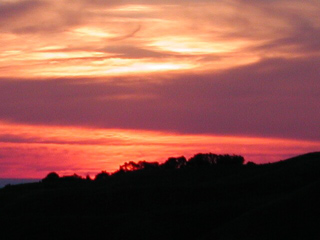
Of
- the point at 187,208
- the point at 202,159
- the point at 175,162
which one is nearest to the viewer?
the point at 187,208

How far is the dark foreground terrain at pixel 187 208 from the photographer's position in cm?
3142

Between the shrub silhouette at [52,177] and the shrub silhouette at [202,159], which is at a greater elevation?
the shrub silhouette at [202,159]

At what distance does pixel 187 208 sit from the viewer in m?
39.9

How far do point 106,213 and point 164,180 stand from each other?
11180 mm

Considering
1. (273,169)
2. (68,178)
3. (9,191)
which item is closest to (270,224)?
(273,169)

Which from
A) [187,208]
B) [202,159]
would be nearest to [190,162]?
[202,159]

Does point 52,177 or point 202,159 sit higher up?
point 202,159

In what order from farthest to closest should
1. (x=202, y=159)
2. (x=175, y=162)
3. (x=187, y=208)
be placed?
(x=175, y=162)
(x=202, y=159)
(x=187, y=208)

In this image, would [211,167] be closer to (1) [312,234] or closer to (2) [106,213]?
(2) [106,213]

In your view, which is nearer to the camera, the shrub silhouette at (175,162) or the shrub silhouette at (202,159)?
the shrub silhouette at (202,159)

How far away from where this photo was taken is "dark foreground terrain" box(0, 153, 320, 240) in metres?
A: 31.4

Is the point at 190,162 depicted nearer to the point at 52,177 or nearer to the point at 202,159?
the point at 202,159

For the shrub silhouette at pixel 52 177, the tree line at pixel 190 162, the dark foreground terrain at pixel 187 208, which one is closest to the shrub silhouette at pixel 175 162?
the tree line at pixel 190 162

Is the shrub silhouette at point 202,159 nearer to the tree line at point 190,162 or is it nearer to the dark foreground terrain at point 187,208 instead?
the tree line at point 190,162
